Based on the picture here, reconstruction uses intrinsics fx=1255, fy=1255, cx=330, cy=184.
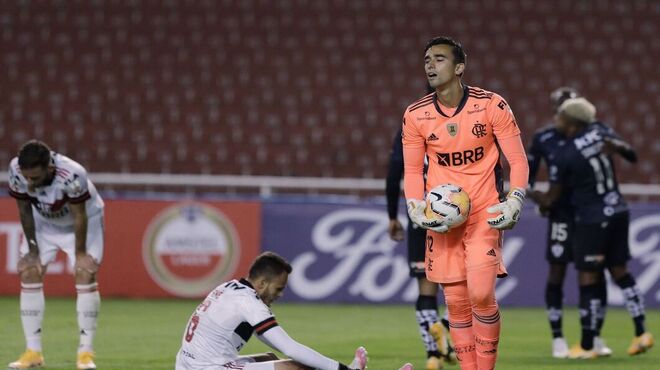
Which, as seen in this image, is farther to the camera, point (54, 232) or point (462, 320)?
point (54, 232)

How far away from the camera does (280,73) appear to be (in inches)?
763

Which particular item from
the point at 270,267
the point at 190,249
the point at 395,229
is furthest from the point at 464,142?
the point at 190,249

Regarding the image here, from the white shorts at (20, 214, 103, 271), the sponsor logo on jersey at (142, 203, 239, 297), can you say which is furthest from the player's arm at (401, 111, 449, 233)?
the sponsor logo on jersey at (142, 203, 239, 297)

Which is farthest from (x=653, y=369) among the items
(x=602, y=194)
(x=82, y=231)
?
(x=82, y=231)

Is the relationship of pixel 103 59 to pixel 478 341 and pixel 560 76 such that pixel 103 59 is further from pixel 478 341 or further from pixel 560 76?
pixel 478 341

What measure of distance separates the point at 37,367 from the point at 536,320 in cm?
614

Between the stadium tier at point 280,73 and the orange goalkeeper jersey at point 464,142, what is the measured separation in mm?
10846

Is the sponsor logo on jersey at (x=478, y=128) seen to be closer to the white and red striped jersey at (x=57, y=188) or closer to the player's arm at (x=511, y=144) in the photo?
the player's arm at (x=511, y=144)

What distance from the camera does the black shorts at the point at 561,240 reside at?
10.1 meters

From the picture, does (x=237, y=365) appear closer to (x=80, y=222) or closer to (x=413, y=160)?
(x=413, y=160)

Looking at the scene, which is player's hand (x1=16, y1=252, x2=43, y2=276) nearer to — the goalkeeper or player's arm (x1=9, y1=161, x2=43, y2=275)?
player's arm (x1=9, y1=161, x2=43, y2=275)

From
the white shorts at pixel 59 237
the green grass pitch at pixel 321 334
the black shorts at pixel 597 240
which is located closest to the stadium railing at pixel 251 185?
the green grass pitch at pixel 321 334

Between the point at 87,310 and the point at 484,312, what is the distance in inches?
125

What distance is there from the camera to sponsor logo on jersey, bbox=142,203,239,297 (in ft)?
47.8
